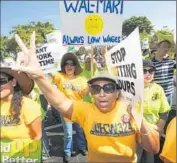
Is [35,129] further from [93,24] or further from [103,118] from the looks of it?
[93,24]

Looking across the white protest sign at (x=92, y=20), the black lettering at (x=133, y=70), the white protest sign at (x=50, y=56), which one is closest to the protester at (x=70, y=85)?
the white protest sign at (x=50, y=56)

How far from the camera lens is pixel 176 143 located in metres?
2.19

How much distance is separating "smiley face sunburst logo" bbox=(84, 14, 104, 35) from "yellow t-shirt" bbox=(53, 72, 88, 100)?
821 millimetres

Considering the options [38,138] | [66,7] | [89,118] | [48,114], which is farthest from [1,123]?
[48,114]

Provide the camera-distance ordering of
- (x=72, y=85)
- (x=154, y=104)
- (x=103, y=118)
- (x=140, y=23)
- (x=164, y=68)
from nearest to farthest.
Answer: (x=103, y=118), (x=154, y=104), (x=72, y=85), (x=164, y=68), (x=140, y=23)

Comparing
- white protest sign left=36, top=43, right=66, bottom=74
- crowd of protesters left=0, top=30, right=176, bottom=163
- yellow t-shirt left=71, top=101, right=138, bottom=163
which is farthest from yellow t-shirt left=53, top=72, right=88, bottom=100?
yellow t-shirt left=71, top=101, right=138, bottom=163

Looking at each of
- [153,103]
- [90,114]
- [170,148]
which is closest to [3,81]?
[90,114]

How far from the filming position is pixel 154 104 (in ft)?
13.4

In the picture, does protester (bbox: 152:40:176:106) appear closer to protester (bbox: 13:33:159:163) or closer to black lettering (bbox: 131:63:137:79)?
protester (bbox: 13:33:159:163)

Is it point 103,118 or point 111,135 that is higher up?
point 103,118

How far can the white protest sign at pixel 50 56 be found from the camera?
593 centimetres

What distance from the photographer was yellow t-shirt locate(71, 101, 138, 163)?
282 cm

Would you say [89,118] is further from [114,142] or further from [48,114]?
[48,114]

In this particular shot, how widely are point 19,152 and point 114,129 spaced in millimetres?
723
